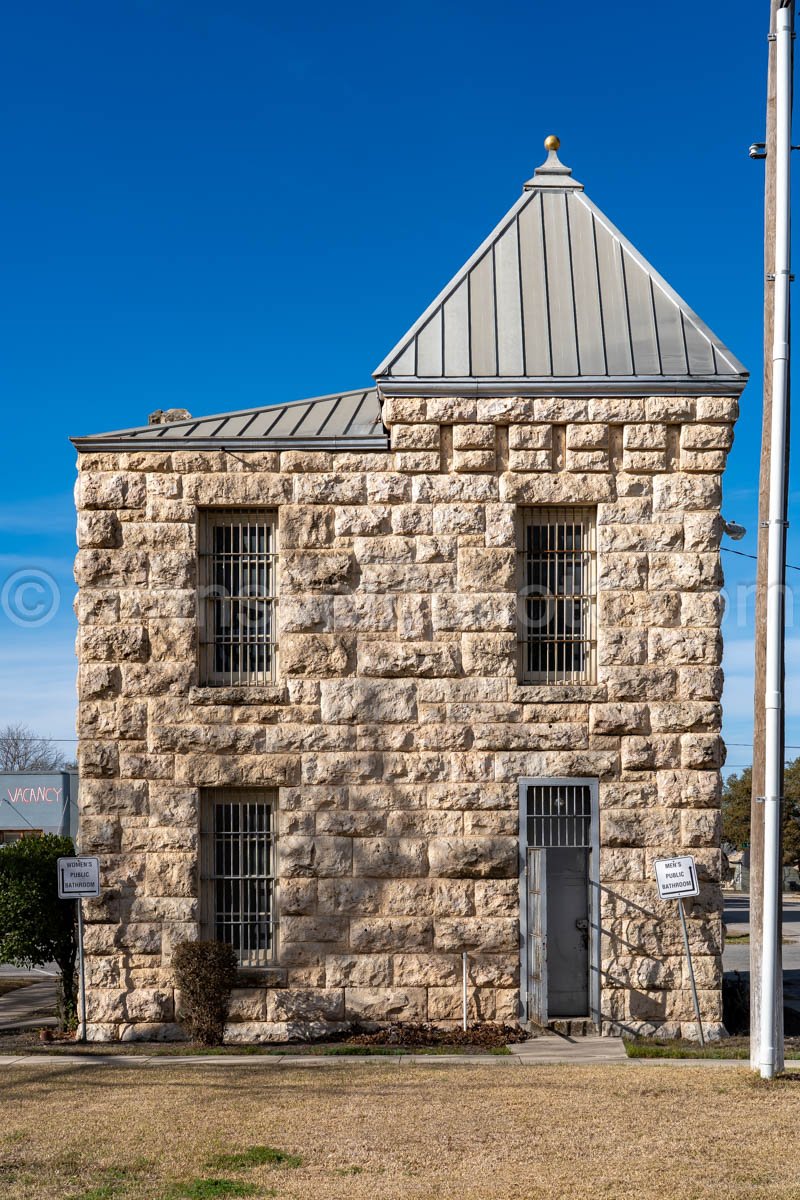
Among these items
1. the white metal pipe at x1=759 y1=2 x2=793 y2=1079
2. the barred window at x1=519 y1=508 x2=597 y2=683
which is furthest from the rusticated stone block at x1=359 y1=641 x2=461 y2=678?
the white metal pipe at x1=759 y1=2 x2=793 y2=1079

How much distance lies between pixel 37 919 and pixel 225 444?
614cm

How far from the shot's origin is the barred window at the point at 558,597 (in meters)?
15.8

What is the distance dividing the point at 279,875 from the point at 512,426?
19.4 ft

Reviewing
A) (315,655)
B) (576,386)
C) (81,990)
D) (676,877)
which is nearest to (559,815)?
(676,877)

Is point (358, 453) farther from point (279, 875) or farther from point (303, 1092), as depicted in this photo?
point (303, 1092)

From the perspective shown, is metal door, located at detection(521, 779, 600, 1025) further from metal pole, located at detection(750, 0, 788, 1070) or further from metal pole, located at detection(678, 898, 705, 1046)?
metal pole, located at detection(750, 0, 788, 1070)

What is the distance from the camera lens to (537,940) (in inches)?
595

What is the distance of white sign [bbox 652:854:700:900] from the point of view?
14562 mm

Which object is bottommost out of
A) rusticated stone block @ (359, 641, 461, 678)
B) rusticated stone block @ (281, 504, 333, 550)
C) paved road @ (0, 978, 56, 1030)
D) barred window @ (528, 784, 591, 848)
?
paved road @ (0, 978, 56, 1030)

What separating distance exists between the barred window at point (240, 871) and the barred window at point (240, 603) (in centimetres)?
145

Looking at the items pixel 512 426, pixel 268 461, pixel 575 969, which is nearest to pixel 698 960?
pixel 575 969

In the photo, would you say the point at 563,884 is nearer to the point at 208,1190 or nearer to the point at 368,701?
the point at 368,701

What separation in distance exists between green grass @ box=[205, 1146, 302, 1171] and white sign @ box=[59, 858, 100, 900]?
6492 millimetres

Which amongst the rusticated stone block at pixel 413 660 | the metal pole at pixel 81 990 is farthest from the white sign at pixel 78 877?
the rusticated stone block at pixel 413 660
